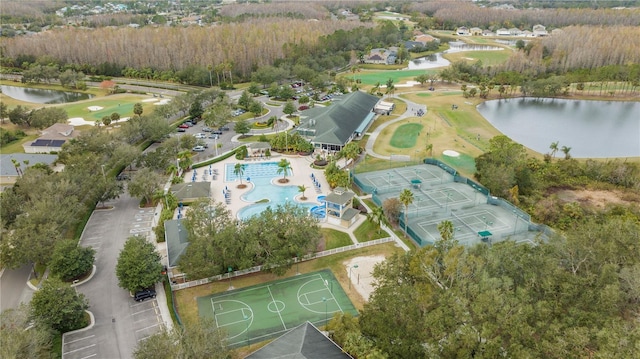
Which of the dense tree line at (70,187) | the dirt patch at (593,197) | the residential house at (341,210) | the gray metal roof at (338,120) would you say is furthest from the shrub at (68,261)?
the dirt patch at (593,197)

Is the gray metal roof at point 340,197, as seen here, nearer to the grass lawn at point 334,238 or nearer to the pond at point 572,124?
the grass lawn at point 334,238

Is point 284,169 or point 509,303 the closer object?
point 509,303

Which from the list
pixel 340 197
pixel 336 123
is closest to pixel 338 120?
pixel 336 123

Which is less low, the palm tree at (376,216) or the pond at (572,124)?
the palm tree at (376,216)

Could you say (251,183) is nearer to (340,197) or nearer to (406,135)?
(340,197)

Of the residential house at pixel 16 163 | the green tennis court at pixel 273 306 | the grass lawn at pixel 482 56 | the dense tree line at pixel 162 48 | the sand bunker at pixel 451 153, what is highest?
the dense tree line at pixel 162 48

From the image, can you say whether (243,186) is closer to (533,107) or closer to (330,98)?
(330,98)
